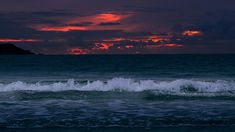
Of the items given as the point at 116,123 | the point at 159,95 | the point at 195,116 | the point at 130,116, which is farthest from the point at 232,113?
the point at 159,95

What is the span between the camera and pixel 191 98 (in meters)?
18.0

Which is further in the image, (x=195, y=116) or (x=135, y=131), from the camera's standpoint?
(x=195, y=116)

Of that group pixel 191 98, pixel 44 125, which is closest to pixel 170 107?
pixel 191 98

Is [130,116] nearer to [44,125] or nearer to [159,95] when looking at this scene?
[44,125]

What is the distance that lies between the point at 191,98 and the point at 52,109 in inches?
289

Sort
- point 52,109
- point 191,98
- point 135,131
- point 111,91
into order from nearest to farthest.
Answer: point 135,131
point 52,109
point 191,98
point 111,91

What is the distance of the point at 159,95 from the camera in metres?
19.0

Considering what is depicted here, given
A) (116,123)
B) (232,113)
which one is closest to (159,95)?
(232,113)

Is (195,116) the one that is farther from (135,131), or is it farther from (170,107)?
(135,131)

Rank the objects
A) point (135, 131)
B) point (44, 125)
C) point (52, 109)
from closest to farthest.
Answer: point (135, 131) → point (44, 125) → point (52, 109)

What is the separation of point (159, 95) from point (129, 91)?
271 cm

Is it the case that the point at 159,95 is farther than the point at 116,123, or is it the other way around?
the point at 159,95

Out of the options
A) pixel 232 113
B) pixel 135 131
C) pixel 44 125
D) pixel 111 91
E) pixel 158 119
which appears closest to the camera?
pixel 135 131

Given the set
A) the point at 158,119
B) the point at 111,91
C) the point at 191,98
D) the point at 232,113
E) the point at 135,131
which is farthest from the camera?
the point at 111,91
